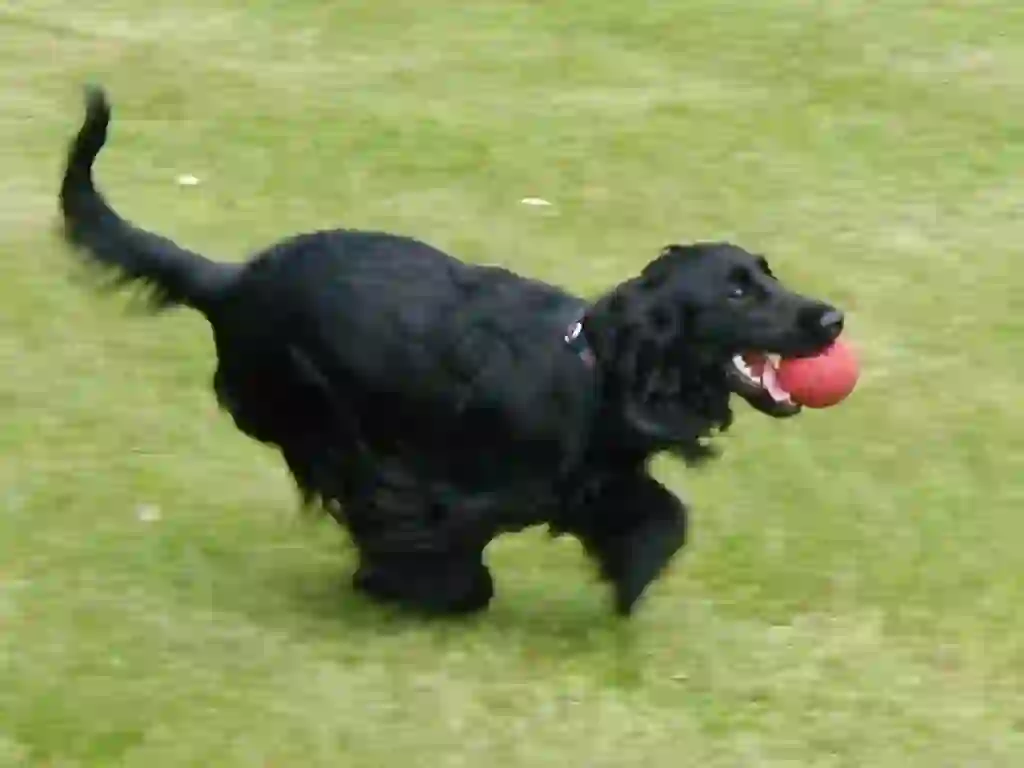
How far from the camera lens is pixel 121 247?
16.9ft

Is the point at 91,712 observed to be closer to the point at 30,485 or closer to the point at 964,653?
the point at 30,485

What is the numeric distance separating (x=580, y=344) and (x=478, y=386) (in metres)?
0.26

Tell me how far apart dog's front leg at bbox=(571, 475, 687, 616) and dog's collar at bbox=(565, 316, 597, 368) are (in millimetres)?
354

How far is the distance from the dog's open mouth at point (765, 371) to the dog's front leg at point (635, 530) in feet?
1.36

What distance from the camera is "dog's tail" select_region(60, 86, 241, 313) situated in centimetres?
499

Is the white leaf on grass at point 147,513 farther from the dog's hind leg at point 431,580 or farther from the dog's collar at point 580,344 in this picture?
the dog's collar at point 580,344

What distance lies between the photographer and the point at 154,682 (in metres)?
4.29

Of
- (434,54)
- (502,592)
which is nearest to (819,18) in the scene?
(434,54)

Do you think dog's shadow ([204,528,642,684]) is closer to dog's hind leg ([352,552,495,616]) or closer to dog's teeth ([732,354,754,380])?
dog's hind leg ([352,552,495,616])

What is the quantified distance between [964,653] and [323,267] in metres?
1.80

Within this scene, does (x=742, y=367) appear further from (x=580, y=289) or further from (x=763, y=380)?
(x=580, y=289)

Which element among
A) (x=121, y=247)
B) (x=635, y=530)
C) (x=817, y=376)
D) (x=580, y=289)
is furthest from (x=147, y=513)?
(x=580, y=289)

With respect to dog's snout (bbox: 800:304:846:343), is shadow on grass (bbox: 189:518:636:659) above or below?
below

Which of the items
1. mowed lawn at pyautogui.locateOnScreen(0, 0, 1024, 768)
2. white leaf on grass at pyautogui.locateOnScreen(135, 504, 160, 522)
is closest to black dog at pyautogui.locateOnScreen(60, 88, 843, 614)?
mowed lawn at pyautogui.locateOnScreen(0, 0, 1024, 768)
